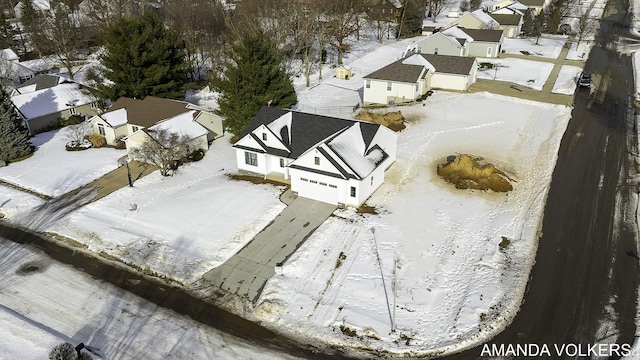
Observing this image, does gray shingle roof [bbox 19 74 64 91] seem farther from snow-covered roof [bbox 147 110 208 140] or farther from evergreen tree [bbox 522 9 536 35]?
evergreen tree [bbox 522 9 536 35]

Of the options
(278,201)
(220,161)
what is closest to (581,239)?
(278,201)

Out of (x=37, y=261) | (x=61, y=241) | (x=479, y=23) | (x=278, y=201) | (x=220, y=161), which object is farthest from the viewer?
(x=479, y=23)

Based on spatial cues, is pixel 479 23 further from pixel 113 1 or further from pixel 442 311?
pixel 442 311

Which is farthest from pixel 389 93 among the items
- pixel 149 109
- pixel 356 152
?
pixel 149 109

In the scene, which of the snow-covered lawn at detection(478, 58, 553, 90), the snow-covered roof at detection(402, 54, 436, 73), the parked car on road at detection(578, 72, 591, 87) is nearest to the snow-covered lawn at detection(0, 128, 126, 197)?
the snow-covered roof at detection(402, 54, 436, 73)

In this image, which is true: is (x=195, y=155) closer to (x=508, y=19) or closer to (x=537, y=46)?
(x=537, y=46)

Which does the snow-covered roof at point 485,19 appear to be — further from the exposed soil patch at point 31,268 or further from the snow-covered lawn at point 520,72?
the exposed soil patch at point 31,268
